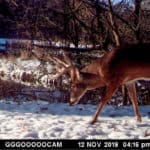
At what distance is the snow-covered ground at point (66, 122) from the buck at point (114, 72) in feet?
1.13

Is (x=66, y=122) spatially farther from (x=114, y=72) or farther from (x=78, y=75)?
(x=114, y=72)

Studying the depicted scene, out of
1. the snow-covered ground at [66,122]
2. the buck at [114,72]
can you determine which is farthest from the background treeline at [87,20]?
the buck at [114,72]

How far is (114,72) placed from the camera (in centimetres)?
979

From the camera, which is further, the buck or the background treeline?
the background treeline

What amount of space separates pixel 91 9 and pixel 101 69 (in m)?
5.42

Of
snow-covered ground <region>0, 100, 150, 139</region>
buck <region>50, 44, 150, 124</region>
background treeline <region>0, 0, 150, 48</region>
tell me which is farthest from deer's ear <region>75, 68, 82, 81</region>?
background treeline <region>0, 0, 150, 48</region>

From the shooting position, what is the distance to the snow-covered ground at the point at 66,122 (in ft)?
28.3

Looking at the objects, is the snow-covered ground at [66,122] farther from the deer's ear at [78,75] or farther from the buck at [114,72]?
the deer's ear at [78,75]

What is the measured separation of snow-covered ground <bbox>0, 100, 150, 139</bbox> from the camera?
8.62m

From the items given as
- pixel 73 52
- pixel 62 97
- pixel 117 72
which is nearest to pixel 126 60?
pixel 117 72

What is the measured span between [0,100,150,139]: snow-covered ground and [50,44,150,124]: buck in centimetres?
34

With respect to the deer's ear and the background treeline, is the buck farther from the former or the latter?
the background treeline

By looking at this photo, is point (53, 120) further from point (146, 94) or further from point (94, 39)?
point (94, 39)

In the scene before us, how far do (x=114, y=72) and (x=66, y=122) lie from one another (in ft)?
4.02
